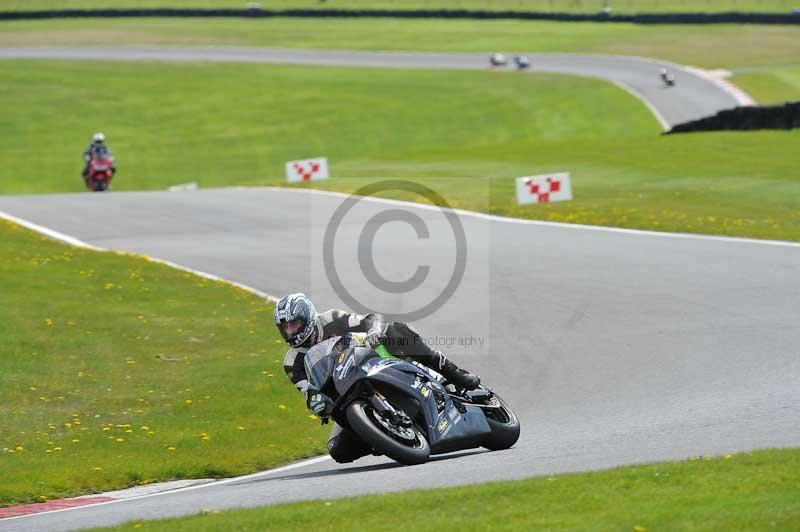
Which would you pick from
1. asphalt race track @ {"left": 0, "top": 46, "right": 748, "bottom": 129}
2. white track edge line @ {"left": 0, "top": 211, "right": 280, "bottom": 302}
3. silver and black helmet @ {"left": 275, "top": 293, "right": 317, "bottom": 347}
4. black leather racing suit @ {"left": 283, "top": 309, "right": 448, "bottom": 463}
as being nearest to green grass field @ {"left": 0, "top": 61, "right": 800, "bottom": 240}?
asphalt race track @ {"left": 0, "top": 46, "right": 748, "bottom": 129}

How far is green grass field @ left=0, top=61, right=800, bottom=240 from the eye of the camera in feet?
92.2

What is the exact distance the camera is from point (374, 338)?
979 cm

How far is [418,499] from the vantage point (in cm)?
812

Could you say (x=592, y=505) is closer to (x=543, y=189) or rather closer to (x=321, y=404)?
(x=321, y=404)

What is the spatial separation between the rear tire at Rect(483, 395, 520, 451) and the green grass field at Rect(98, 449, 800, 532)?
1.99 meters

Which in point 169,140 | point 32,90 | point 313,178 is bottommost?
point 313,178

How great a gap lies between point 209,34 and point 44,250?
59.7 m

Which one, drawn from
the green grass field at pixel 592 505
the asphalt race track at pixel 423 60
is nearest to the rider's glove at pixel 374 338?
the green grass field at pixel 592 505

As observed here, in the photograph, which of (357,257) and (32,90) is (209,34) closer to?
(32,90)

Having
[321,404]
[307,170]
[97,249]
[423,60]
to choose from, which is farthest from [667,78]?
[321,404]

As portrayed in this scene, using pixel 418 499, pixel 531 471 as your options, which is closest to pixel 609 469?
pixel 531 471

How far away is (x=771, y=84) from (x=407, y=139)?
19.1m

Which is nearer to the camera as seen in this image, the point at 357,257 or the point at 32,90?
the point at 357,257

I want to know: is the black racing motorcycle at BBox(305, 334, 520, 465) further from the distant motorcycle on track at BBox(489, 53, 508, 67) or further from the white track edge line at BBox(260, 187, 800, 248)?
the distant motorcycle on track at BBox(489, 53, 508, 67)
